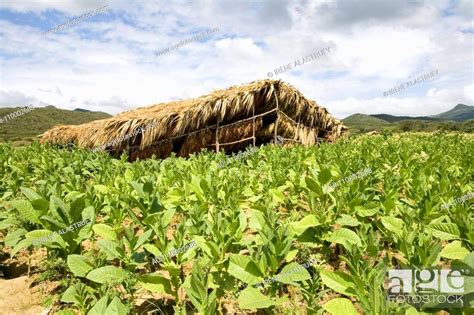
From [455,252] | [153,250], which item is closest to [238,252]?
[153,250]

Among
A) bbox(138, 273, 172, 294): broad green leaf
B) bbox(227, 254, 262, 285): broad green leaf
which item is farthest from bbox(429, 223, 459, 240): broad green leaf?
bbox(138, 273, 172, 294): broad green leaf

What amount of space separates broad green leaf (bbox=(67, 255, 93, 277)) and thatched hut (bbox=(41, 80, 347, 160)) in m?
8.76

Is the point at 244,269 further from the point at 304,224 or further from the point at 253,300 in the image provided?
the point at 304,224

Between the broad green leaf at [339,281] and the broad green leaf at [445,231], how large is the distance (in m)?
0.98

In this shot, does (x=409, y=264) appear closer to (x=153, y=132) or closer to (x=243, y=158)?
(x=243, y=158)

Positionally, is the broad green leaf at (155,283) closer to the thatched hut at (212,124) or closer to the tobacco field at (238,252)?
the tobacco field at (238,252)

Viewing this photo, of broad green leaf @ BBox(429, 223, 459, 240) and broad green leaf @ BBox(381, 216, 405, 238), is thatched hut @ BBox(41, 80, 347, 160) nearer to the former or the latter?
broad green leaf @ BBox(381, 216, 405, 238)

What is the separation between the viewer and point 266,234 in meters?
2.47

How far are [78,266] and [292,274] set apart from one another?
1492 mm

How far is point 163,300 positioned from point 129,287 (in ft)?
0.90

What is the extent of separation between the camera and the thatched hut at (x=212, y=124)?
1205cm

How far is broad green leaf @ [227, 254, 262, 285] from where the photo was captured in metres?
2.24

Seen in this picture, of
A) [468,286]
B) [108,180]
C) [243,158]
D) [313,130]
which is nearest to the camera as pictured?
[468,286]

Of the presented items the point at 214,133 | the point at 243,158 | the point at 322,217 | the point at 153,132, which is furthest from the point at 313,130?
the point at 322,217
